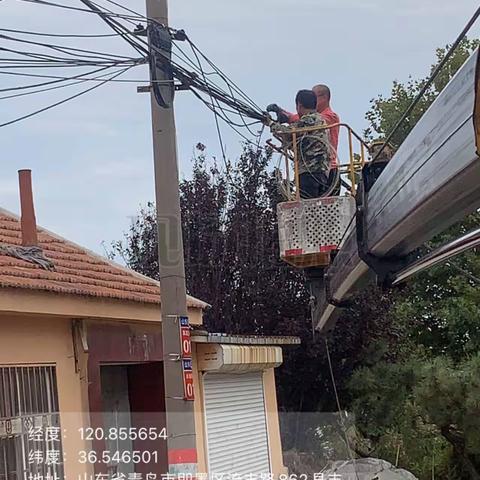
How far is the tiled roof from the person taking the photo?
23.7 feet

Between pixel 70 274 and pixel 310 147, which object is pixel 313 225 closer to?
pixel 310 147

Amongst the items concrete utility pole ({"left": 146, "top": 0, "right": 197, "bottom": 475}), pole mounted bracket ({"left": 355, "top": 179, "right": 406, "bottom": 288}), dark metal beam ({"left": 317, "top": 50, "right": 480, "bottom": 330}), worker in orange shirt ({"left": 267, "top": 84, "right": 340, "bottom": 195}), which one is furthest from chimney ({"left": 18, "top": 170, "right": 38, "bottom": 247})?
dark metal beam ({"left": 317, "top": 50, "right": 480, "bottom": 330})

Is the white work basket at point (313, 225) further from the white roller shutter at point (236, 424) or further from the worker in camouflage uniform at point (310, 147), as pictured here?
the white roller shutter at point (236, 424)

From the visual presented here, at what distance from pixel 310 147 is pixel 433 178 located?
14.9ft

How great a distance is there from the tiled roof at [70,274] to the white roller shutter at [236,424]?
1663 millimetres

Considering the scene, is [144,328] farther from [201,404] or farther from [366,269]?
[366,269]

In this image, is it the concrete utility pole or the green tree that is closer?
the concrete utility pole

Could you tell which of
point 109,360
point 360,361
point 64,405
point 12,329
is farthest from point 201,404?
point 360,361

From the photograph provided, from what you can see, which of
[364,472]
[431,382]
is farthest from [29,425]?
[431,382]

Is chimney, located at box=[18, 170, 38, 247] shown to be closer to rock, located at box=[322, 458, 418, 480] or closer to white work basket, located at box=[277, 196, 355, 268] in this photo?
white work basket, located at box=[277, 196, 355, 268]

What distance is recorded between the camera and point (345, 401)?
658 inches

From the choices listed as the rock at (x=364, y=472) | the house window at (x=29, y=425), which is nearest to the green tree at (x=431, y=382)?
the rock at (x=364, y=472)

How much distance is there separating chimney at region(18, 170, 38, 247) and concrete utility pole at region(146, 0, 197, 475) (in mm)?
2096

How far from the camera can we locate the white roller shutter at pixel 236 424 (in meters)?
10.7
